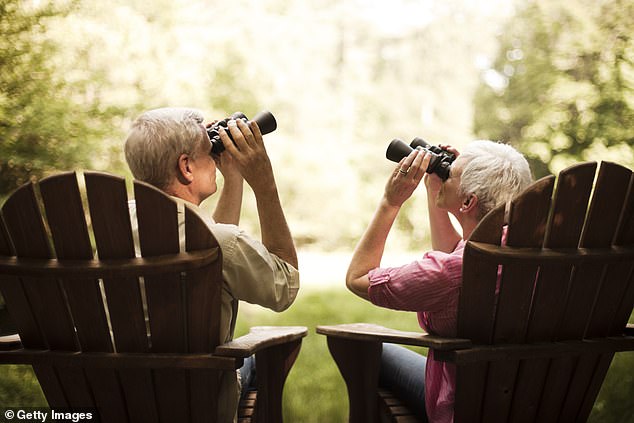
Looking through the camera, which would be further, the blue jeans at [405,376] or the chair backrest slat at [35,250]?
the blue jeans at [405,376]

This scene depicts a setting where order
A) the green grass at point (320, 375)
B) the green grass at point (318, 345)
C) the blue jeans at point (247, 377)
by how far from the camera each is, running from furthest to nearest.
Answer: the green grass at point (318, 345), the green grass at point (320, 375), the blue jeans at point (247, 377)

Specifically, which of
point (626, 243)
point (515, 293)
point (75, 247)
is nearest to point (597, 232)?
point (626, 243)

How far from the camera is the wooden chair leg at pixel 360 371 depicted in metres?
1.93

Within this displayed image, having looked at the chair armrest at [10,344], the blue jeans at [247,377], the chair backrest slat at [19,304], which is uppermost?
the chair backrest slat at [19,304]

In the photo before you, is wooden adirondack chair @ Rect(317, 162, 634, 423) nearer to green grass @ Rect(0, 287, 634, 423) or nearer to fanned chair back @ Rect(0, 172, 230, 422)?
fanned chair back @ Rect(0, 172, 230, 422)

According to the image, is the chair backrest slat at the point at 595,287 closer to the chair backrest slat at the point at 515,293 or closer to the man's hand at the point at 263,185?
the chair backrest slat at the point at 515,293

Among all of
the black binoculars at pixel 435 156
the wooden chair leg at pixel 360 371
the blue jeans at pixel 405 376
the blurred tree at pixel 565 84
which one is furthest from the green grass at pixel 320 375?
the blurred tree at pixel 565 84

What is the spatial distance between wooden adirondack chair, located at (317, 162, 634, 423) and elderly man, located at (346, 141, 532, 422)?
0.09 metres

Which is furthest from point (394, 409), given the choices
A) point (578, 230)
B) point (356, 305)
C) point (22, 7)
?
point (356, 305)

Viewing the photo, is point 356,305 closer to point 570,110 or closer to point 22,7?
point 570,110

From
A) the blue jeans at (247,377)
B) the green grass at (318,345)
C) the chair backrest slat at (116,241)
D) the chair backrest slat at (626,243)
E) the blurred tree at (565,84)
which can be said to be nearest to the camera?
the chair backrest slat at (116,241)

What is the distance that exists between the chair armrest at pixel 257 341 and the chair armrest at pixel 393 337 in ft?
0.29

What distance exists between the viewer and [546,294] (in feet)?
5.12

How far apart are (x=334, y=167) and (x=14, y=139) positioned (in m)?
4.63
